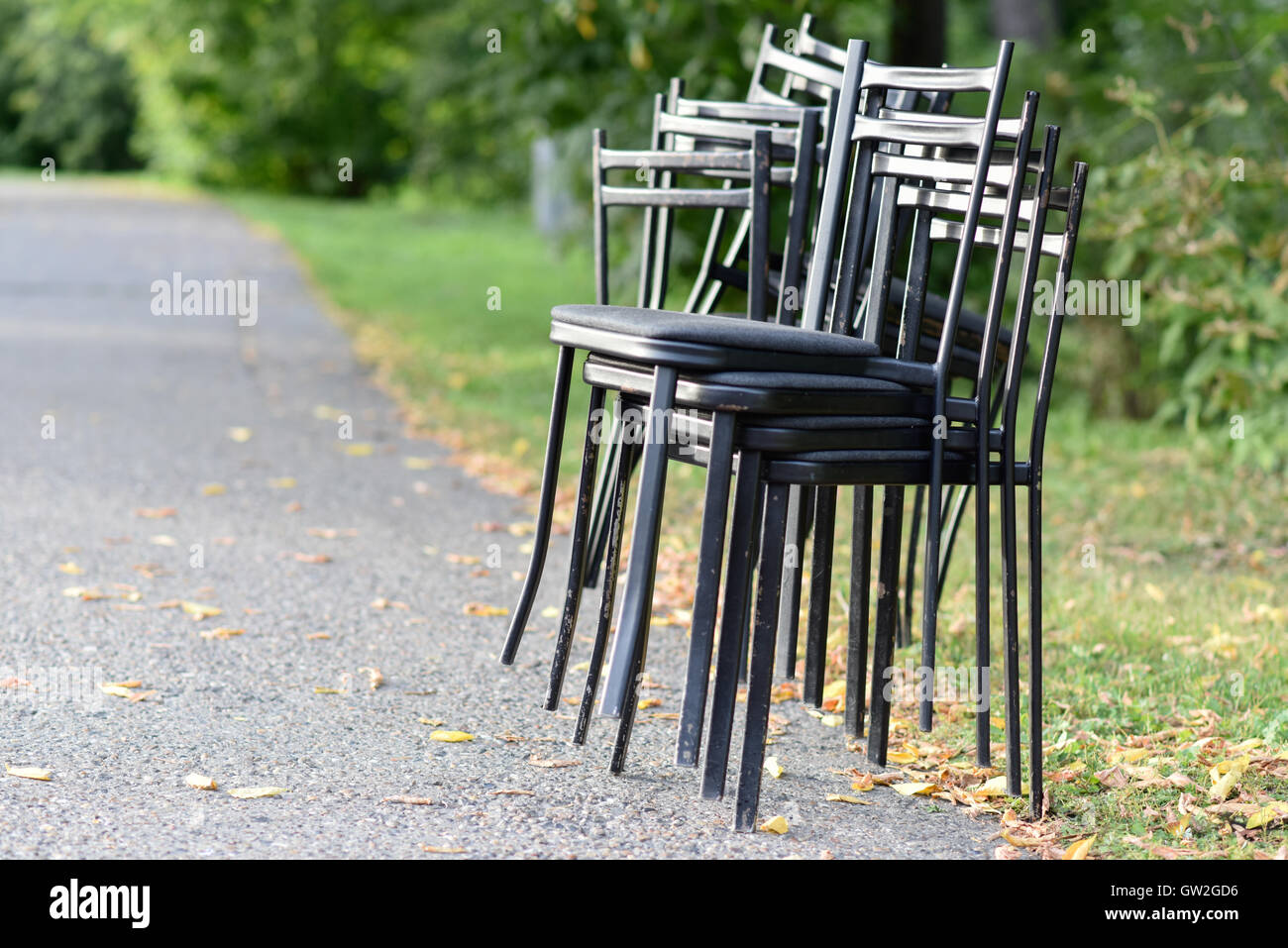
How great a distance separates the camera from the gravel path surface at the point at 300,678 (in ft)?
9.75

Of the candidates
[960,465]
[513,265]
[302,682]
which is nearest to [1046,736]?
[960,465]

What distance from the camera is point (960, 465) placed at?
306 centimetres

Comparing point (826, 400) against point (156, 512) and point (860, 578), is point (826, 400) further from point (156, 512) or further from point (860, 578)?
point (156, 512)

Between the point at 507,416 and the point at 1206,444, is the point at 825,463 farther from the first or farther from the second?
the point at 507,416

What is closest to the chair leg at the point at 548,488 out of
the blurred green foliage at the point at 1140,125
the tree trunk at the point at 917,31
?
the blurred green foliage at the point at 1140,125

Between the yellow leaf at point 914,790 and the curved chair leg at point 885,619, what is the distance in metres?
0.13

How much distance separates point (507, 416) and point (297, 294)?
289 inches

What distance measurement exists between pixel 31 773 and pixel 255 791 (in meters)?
0.48

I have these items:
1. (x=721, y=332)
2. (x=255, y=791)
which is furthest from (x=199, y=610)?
(x=721, y=332)

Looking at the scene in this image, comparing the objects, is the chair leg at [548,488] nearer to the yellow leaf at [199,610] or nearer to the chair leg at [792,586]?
the chair leg at [792,586]

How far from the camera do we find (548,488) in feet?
11.4

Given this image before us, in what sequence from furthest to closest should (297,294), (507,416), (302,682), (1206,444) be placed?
(297,294)
(507,416)
(1206,444)
(302,682)

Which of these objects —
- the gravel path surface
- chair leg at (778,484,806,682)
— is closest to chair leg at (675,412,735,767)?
the gravel path surface
